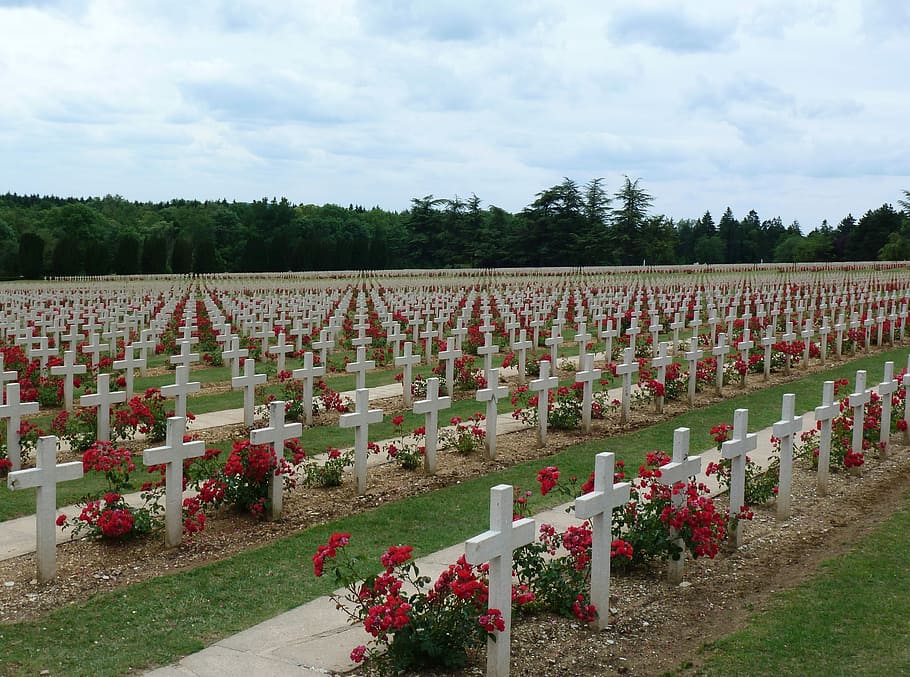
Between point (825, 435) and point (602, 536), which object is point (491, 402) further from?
point (602, 536)

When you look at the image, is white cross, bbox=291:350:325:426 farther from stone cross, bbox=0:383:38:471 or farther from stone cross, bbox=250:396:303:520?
stone cross, bbox=250:396:303:520

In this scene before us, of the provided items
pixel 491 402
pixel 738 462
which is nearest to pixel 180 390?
pixel 491 402

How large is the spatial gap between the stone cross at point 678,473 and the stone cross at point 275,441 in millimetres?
2975

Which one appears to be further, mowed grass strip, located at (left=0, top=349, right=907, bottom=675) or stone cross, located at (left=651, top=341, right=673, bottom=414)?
stone cross, located at (left=651, top=341, right=673, bottom=414)

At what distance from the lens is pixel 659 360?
11.6 metres

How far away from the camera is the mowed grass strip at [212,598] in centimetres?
458

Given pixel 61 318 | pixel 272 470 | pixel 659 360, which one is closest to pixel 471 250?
pixel 61 318

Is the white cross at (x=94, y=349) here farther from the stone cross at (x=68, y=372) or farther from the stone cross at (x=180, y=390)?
the stone cross at (x=180, y=390)

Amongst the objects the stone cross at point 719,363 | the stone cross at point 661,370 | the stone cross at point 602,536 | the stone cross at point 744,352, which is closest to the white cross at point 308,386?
the stone cross at point 661,370

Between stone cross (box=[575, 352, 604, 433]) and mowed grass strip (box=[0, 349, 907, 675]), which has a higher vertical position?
stone cross (box=[575, 352, 604, 433])

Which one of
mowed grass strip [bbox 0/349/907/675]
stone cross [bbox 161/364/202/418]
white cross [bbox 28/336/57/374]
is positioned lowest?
mowed grass strip [bbox 0/349/907/675]

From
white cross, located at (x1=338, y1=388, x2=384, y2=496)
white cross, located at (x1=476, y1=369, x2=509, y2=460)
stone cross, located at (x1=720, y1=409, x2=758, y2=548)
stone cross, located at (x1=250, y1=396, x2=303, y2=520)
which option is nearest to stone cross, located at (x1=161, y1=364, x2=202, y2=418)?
white cross, located at (x1=338, y1=388, x2=384, y2=496)

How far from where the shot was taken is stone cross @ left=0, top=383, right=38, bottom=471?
8297 mm

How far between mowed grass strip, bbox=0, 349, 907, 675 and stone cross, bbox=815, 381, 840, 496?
2.28 metres
